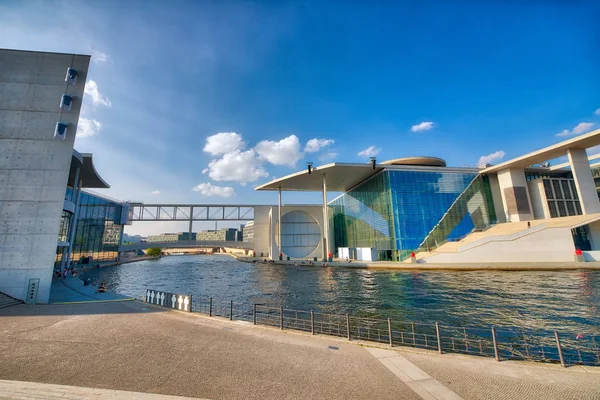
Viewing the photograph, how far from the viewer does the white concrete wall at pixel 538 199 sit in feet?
175

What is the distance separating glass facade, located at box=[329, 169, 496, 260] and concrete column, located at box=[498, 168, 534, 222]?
282 centimetres

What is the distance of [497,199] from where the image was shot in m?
55.0

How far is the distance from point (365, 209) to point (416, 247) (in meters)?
15.4

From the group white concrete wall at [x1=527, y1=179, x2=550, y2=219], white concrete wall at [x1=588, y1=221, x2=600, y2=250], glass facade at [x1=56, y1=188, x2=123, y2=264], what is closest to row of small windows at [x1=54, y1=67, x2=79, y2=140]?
glass facade at [x1=56, y1=188, x2=123, y2=264]

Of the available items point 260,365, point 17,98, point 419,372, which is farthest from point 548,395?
point 17,98

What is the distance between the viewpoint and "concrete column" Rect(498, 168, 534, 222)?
171ft

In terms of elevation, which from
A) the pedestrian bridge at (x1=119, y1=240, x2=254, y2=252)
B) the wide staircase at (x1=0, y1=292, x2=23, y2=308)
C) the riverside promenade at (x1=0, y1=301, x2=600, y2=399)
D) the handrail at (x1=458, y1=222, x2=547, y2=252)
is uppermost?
the pedestrian bridge at (x1=119, y1=240, x2=254, y2=252)

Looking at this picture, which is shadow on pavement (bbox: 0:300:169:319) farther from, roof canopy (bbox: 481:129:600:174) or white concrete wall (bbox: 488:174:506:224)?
white concrete wall (bbox: 488:174:506:224)

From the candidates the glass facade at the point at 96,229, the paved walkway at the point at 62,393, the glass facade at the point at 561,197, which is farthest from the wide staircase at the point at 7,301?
the glass facade at the point at 561,197

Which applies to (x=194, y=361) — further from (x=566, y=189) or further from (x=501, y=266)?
(x=566, y=189)

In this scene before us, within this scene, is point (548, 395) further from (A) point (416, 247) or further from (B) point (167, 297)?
(A) point (416, 247)

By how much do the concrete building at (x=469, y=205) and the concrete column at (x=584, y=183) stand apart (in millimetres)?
127

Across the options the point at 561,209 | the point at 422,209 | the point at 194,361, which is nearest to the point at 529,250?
the point at 422,209

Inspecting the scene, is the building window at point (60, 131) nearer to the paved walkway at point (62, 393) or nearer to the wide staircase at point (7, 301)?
the wide staircase at point (7, 301)
